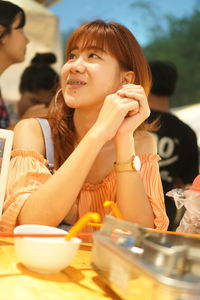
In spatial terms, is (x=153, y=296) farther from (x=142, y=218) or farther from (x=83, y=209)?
(x=83, y=209)

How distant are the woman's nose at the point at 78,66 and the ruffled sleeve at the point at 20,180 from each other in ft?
1.04

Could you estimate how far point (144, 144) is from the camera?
154cm

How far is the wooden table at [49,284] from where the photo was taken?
2.33 ft

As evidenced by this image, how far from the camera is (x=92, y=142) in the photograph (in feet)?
3.94

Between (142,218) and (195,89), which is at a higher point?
(195,89)

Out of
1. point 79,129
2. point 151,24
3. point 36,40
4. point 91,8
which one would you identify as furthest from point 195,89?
point 79,129

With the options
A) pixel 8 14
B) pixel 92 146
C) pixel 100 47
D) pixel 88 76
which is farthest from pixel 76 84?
pixel 8 14

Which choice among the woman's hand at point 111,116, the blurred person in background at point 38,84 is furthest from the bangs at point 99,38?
the blurred person in background at point 38,84

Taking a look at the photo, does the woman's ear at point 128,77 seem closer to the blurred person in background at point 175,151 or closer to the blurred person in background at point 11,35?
→ the blurred person in background at point 11,35

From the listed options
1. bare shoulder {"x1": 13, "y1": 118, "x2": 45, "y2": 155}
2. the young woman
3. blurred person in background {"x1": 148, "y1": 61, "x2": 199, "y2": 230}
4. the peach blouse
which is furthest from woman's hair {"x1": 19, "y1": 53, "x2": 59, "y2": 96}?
the peach blouse

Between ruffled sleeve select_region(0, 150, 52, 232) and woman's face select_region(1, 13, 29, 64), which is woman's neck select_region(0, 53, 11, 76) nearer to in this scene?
woman's face select_region(1, 13, 29, 64)

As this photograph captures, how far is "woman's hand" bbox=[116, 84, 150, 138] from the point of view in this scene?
4.22 ft

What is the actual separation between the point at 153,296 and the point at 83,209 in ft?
2.73

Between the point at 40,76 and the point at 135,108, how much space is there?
178 centimetres
